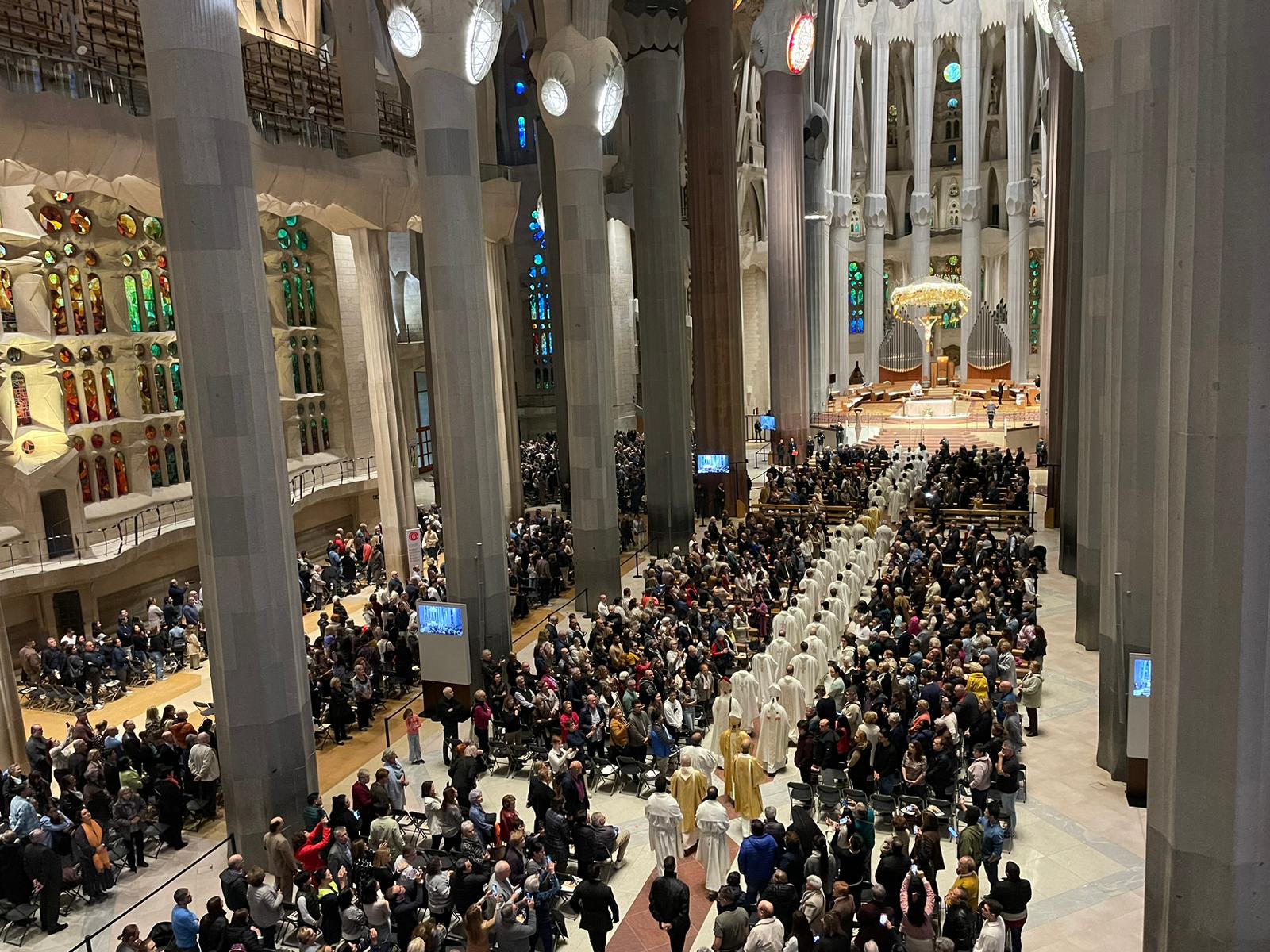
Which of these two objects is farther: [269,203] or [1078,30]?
[269,203]

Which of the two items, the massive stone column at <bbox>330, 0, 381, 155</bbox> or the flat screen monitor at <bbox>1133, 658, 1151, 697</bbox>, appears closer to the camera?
the flat screen monitor at <bbox>1133, 658, 1151, 697</bbox>

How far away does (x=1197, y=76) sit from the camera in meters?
5.84

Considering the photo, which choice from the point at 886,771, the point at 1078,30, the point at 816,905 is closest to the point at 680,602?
the point at 886,771

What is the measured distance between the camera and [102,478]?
22578 millimetres

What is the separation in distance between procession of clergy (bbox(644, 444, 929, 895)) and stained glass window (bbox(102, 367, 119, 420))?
15764mm

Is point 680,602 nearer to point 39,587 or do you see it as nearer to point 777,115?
point 39,587

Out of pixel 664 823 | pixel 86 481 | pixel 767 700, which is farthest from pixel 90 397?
pixel 664 823

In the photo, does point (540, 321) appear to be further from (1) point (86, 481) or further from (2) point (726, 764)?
(2) point (726, 764)

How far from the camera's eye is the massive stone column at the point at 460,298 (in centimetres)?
1456

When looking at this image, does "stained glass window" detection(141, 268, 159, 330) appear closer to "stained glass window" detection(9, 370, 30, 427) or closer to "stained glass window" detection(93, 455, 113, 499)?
"stained glass window" detection(93, 455, 113, 499)

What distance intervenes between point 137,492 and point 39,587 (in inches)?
196

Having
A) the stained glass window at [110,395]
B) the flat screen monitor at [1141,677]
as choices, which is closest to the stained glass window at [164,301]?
the stained glass window at [110,395]

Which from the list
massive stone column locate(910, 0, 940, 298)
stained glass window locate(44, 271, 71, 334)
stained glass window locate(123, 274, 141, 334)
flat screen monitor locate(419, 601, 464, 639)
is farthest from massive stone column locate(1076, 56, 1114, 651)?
massive stone column locate(910, 0, 940, 298)

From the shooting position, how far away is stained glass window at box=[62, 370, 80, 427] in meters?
21.5
